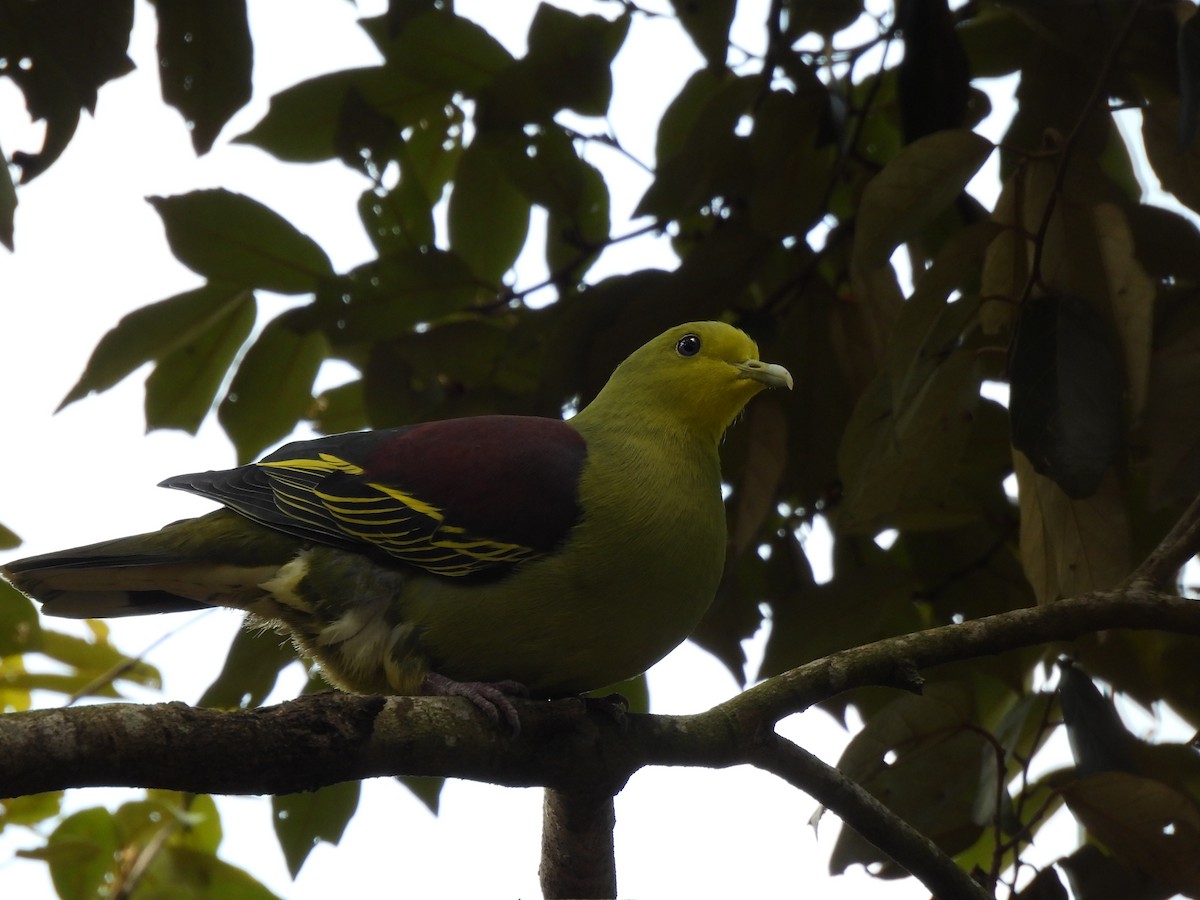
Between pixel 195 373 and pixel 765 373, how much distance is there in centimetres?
161

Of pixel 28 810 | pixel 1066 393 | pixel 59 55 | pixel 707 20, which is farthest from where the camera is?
pixel 707 20

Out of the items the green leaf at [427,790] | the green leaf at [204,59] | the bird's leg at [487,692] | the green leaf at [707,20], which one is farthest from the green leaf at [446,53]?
the green leaf at [427,790]

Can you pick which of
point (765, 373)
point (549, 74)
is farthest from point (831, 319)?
point (549, 74)

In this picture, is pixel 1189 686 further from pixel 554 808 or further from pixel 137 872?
pixel 137 872

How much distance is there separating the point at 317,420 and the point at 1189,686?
2.50 meters

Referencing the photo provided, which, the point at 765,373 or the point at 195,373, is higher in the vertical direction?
the point at 195,373

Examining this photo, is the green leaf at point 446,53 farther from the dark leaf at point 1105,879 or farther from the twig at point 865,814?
the dark leaf at point 1105,879

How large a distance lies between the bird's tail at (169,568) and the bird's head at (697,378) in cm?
99

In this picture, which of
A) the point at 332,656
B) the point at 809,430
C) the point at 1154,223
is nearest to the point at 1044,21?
the point at 1154,223

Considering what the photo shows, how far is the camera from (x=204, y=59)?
2.99 metres

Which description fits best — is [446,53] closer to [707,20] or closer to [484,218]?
[484,218]

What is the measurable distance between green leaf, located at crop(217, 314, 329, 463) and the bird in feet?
1.26

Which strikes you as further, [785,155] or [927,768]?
[785,155]

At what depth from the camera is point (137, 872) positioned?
3414 millimetres
